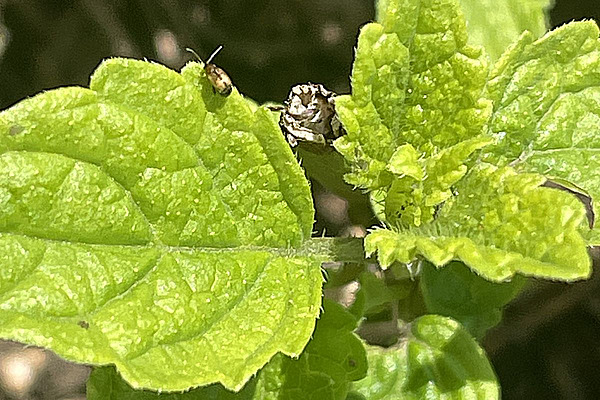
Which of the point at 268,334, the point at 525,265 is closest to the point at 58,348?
the point at 268,334

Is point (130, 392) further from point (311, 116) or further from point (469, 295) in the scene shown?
point (469, 295)

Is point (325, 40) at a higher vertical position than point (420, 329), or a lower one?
higher

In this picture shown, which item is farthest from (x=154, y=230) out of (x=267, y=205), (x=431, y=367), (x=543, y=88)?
(x=543, y=88)

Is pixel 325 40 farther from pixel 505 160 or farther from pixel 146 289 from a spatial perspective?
pixel 146 289

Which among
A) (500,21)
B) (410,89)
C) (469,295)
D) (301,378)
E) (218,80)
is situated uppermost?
(218,80)

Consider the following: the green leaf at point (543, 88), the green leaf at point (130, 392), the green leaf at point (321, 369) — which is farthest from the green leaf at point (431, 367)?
the green leaf at point (543, 88)
